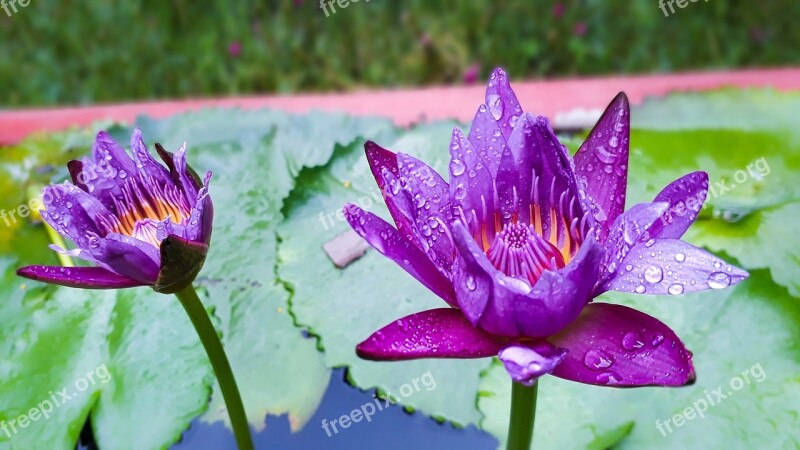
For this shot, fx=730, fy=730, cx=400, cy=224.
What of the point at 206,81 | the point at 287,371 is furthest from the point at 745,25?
the point at 287,371

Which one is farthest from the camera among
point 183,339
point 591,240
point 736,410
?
point 183,339

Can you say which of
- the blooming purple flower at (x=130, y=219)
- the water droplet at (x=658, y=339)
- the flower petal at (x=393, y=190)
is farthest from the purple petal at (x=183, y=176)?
the water droplet at (x=658, y=339)

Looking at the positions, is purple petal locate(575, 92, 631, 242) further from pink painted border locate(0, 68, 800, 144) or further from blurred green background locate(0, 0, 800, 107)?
blurred green background locate(0, 0, 800, 107)

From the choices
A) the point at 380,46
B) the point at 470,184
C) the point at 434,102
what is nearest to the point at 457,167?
the point at 470,184

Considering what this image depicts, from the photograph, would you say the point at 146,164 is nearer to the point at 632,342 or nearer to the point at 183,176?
the point at 183,176

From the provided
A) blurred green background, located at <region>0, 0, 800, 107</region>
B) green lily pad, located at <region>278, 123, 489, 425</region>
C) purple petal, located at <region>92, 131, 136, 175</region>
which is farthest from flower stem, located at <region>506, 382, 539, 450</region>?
blurred green background, located at <region>0, 0, 800, 107</region>

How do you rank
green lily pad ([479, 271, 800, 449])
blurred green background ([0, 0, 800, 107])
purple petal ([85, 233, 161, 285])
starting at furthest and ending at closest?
blurred green background ([0, 0, 800, 107])
green lily pad ([479, 271, 800, 449])
purple petal ([85, 233, 161, 285])

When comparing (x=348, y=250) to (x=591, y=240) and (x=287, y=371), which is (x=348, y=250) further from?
(x=591, y=240)
